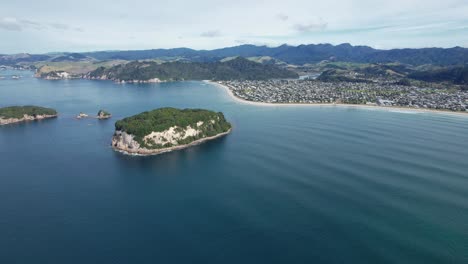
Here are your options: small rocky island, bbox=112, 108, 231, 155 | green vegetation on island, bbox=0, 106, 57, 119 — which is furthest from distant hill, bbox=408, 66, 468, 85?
green vegetation on island, bbox=0, 106, 57, 119

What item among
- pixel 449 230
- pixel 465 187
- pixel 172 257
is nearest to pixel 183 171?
pixel 172 257

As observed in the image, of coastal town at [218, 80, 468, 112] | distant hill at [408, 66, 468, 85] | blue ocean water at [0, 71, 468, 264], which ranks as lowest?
blue ocean water at [0, 71, 468, 264]

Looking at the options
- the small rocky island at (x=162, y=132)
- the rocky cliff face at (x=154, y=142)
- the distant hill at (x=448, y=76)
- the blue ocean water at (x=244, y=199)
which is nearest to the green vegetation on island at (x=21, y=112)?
the blue ocean water at (x=244, y=199)

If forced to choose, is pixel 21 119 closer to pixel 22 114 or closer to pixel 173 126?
pixel 22 114

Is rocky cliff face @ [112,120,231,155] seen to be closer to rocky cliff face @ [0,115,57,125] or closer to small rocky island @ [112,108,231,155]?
small rocky island @ [112,108,231,155]

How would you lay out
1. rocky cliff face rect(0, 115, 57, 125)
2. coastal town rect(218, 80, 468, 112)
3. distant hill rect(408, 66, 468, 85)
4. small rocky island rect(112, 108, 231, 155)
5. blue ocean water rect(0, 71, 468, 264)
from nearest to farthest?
blue ocean water rect(0, 71, 468, 264)
small rocky island rect(112, 108, 231, 155)
rocky cliff face rect(0, 115, 57, 125)
coastal town rect(218, 80, 468, 112)
distant hill rect(408, 66, 468, 85)

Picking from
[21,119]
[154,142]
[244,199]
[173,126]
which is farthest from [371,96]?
[21,119]

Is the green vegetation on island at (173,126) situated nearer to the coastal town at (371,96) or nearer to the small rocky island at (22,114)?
the small rocky island at (22,114)
